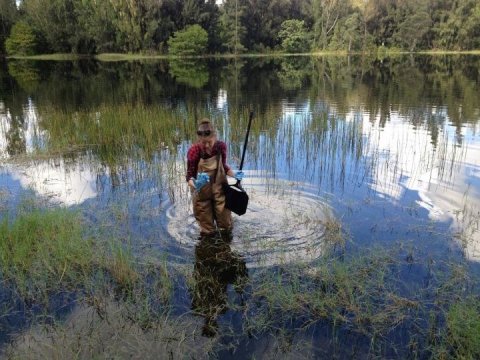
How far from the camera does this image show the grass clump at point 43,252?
5027 millimetres

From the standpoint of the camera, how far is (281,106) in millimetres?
18656

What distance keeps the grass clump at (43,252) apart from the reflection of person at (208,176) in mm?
1664

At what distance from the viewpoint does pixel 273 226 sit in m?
6.67

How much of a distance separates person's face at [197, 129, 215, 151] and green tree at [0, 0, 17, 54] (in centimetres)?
7210

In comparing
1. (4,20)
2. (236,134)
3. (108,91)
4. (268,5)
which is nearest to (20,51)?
(4,20)

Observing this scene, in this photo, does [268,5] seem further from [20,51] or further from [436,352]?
[436,352]

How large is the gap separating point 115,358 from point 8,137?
1176 cm

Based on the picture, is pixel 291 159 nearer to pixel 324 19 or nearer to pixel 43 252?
pixel 43 252

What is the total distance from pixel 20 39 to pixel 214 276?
222 ft

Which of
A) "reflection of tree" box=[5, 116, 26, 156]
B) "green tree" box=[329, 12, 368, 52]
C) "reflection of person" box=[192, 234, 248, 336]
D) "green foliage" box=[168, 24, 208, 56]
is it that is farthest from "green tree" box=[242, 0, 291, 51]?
"reflection of person" box=[192, 234, 248, 336]

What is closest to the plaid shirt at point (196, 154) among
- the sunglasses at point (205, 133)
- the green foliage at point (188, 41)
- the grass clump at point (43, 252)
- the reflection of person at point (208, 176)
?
the reflection of person at point (208, 176)

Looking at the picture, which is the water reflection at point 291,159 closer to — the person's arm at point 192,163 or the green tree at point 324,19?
the person's arm at point 192,163

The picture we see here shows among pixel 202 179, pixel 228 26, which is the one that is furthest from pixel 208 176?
pixel 228 26

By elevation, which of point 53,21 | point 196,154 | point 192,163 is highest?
point 53,21
